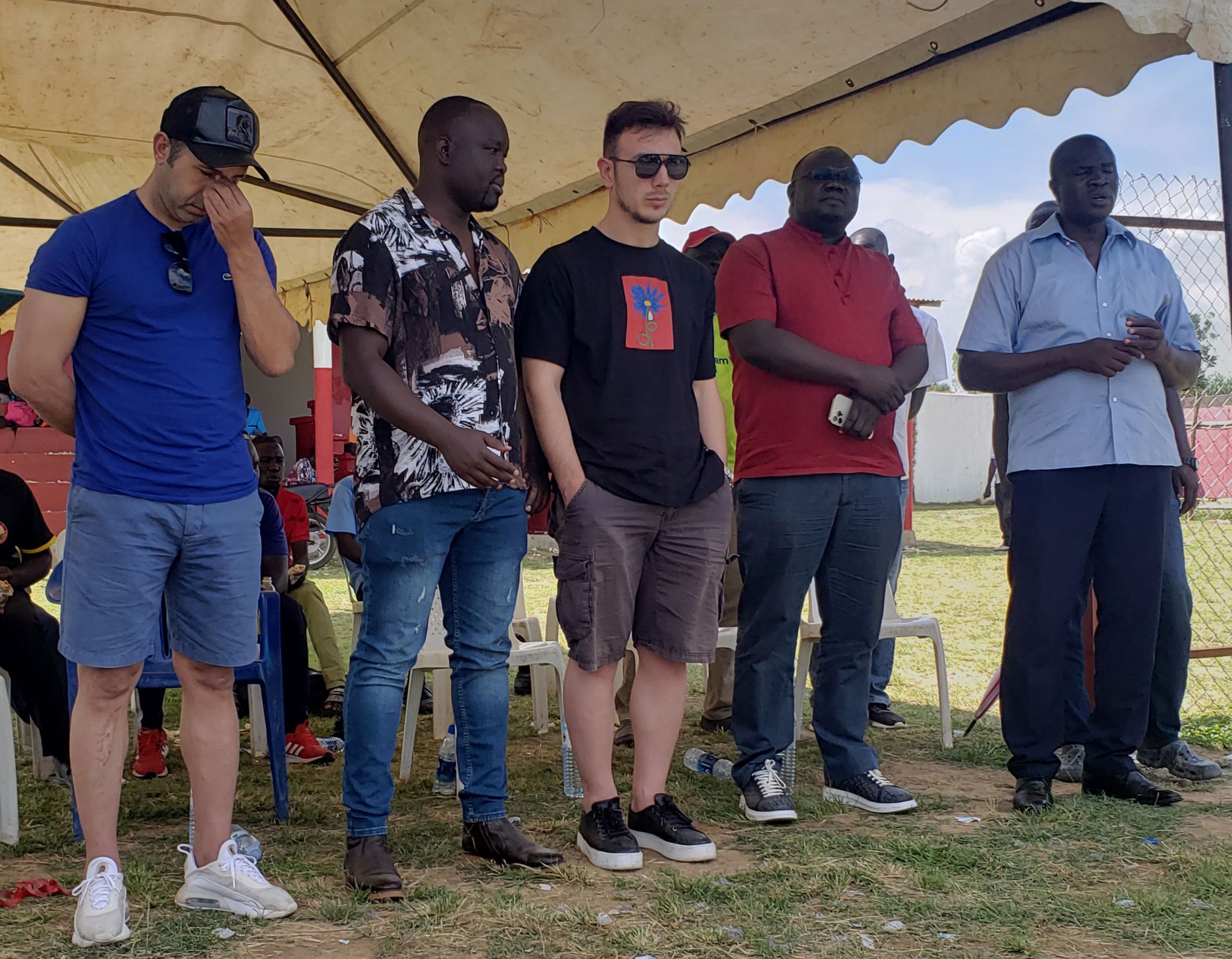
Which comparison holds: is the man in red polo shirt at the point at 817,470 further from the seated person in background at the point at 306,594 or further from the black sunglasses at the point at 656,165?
the seated person in background at the point at 306,594

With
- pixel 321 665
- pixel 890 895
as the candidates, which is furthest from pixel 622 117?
pixel 321 665

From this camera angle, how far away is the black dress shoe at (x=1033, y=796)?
3635mm

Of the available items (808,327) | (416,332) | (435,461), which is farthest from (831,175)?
(435,461)

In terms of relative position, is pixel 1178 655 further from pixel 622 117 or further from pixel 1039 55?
pixel 622 117

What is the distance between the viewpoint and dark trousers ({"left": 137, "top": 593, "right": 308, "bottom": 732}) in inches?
180

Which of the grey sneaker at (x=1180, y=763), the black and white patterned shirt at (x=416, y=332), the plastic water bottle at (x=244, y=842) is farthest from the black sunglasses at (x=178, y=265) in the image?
the grey sneaker at (x=1180, y=763)

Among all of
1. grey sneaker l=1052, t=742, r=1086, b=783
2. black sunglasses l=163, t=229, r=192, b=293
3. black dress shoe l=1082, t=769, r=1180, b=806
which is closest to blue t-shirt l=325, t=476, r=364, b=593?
black sunglasses l=163, t=229, r=192, b=293

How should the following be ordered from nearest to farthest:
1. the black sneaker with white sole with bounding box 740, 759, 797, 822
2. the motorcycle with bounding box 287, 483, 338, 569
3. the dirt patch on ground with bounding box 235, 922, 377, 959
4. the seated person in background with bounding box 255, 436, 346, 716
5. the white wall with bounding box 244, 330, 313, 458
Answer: the dirt patch on ground with bounding box 235, 922, 377, 959
the black sneaker with white sole with bounding box 740, 759, 797, 822
the seated person in background with bounding box 255, 436, 346, 716
the motorcycle with bounding box 287, 483, 338, 569
the white wall with bounding box 244, 330, 313, 458

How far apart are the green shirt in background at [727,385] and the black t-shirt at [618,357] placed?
1.69 m

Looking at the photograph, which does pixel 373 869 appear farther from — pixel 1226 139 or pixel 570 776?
pixel 1226 139

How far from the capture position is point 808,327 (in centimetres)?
368

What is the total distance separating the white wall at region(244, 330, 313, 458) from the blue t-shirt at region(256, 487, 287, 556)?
1377 cm

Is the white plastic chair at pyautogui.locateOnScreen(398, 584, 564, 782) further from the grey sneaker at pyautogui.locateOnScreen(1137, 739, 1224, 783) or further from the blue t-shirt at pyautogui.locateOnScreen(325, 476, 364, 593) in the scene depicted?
the grey sneaker at pyautogui.locateOnScreen(1137, 739, 1224, 783)

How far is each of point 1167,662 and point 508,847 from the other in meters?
2.50
